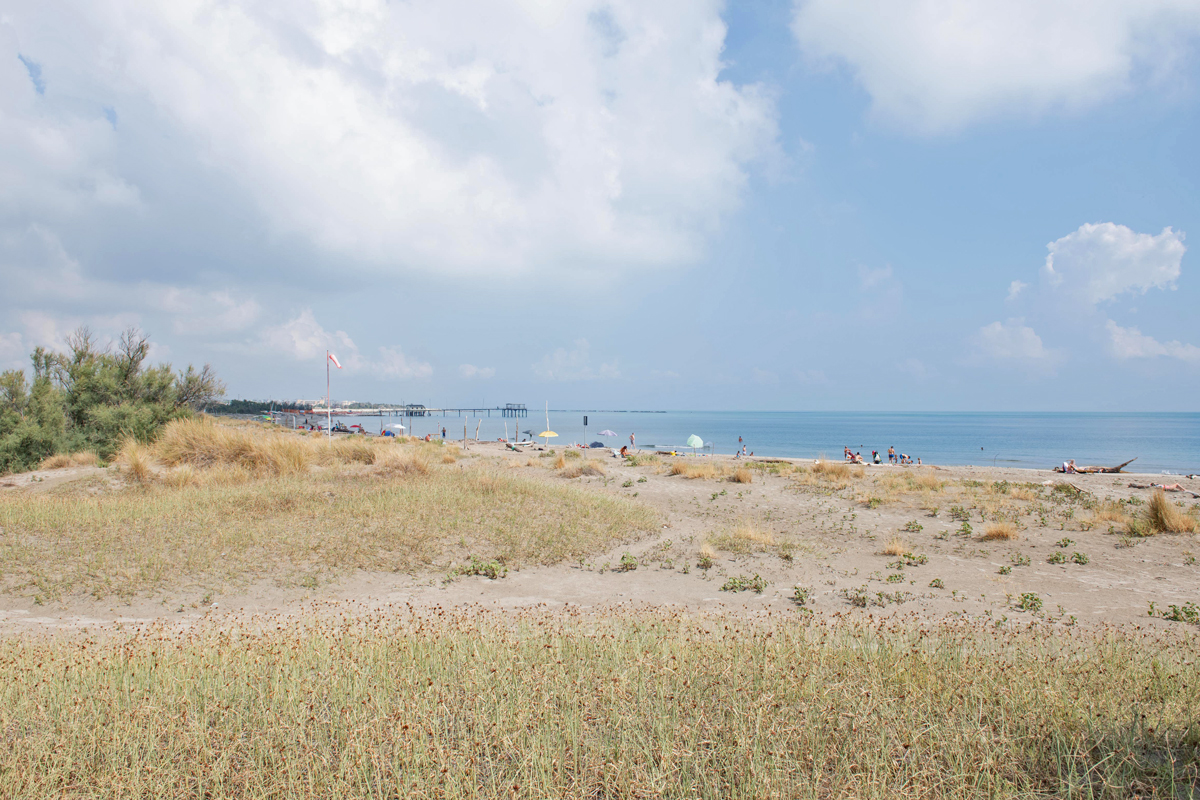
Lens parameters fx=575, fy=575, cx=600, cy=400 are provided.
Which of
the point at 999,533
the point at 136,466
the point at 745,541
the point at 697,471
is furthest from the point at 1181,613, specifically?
the point at 136,466

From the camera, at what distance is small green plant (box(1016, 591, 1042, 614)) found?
7907mm

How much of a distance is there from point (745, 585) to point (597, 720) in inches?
228

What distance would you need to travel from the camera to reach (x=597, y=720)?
4.03 metres

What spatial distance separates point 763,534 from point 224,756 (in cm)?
1077

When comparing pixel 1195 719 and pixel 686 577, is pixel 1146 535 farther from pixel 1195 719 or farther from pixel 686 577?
pixel 1195 719

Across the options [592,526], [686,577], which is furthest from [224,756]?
[592,526]

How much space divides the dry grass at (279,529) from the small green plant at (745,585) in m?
3.18

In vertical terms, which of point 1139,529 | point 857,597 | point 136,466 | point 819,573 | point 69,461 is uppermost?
point 136,466

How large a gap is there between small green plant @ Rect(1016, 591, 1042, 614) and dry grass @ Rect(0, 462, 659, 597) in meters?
7.01

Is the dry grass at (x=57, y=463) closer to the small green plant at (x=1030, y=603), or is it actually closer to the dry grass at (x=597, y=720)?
the dry grass at (x=597, y=720)

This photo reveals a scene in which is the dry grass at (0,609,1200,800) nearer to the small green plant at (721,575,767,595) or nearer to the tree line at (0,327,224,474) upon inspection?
the small green plant at (721,575,767,595)

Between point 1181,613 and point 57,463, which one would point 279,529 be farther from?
point 57,463

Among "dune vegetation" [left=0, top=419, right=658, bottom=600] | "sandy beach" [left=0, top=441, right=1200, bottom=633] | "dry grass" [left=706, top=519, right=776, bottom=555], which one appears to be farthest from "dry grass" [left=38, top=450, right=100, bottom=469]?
"dry grass" [left=706, top=519, right=776, bottom=555]

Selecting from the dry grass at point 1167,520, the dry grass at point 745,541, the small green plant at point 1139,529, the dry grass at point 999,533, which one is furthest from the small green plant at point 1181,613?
the dry grass at point 1167,520
